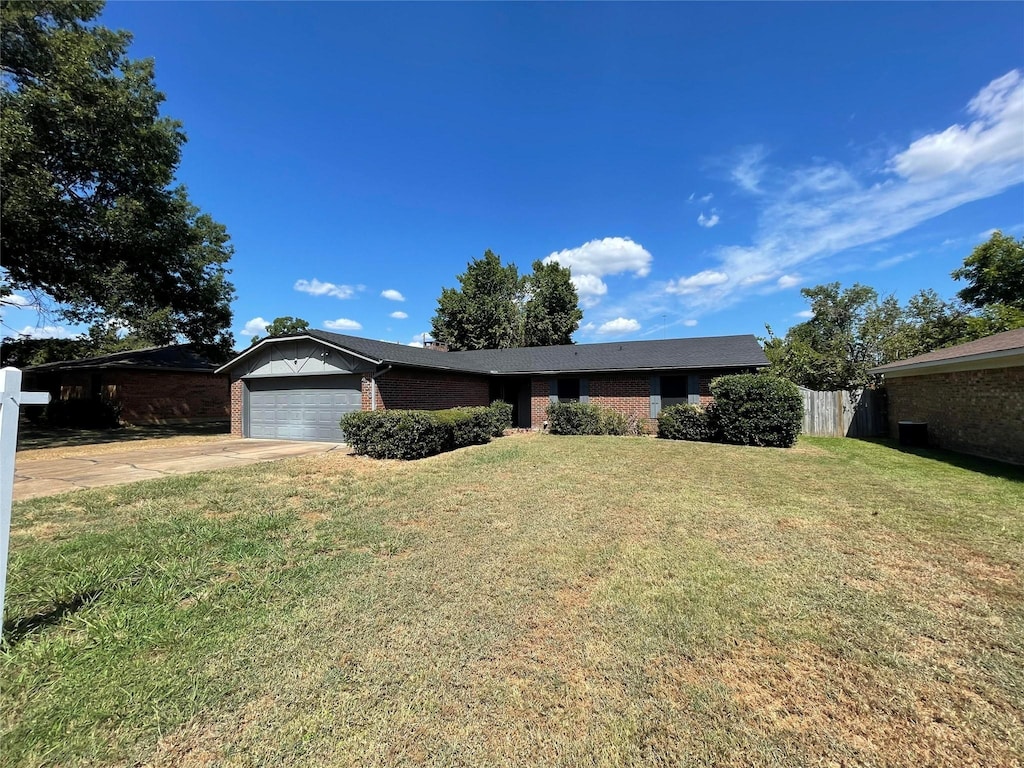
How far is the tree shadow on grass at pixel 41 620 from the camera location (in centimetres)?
277

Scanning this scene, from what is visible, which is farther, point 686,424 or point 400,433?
point 686,424

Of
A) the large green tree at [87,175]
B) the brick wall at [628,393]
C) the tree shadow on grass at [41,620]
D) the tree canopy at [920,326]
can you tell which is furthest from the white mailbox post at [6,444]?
the tree canopy at [920,326]

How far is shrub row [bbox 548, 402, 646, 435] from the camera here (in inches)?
600

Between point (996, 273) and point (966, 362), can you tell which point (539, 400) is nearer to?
point (966, 362)

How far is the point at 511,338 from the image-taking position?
36.1m

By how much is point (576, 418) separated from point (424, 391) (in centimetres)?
549

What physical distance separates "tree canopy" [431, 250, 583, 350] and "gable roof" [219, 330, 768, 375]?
14027 millimetres

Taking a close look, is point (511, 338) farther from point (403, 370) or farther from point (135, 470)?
point (135, 470)

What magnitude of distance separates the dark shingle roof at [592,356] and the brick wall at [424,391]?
50cm

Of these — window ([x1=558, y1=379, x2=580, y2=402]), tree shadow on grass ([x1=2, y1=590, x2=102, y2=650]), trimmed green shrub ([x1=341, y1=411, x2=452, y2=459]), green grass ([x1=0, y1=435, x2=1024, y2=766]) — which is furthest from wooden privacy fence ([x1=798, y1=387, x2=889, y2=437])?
tree shadow on grass ([x1=2, y1=590, x2=102, y2=650])

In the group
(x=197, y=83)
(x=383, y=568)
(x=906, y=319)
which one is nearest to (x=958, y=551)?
(x=383, y=568)

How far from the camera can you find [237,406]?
1562cm

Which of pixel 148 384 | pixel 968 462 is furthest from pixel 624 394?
pixel 148 384

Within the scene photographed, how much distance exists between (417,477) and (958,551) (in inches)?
286
